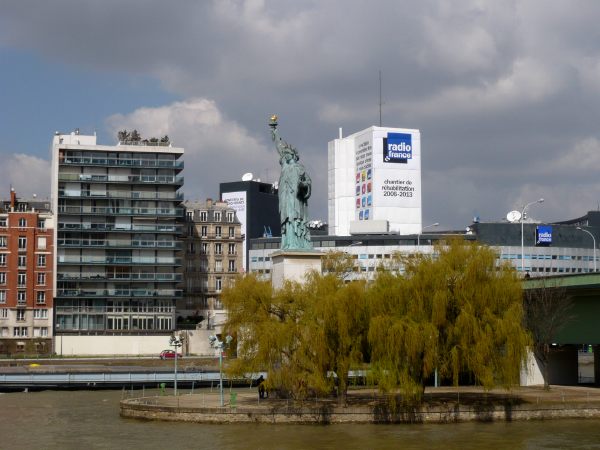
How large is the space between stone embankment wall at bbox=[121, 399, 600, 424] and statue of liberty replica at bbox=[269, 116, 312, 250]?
45.3ft

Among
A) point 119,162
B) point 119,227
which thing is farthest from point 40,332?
point 119,162

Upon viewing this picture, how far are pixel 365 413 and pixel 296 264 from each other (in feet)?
42.6

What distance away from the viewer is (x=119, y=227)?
150750mm

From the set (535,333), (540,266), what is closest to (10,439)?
(535,333)

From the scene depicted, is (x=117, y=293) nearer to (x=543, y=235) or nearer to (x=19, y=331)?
(x=19, y=331)

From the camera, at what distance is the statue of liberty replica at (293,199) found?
7412cm

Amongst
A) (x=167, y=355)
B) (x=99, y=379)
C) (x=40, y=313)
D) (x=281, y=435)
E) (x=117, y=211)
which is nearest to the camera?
(x=281, y=435)

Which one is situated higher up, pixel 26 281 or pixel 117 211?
pixel 117 211

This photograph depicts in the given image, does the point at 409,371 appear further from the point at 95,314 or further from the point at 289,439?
the point at 95,314

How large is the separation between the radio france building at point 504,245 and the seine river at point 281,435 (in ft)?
347

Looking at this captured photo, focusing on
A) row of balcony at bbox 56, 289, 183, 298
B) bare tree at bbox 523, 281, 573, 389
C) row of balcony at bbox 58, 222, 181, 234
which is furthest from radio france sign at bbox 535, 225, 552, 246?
bare tree at bbox 523, 281, 573, 389

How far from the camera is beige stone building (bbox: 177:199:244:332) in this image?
166625 mm

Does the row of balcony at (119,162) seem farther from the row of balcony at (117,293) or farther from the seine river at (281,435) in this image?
the seine river at (281,435)

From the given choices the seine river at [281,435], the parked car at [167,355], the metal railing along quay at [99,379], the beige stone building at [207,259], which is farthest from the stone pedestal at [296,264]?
the beige stone building at [207,259]
